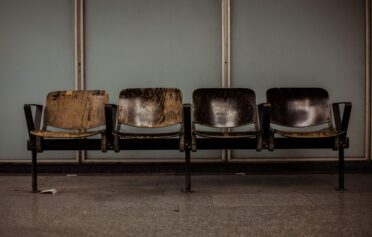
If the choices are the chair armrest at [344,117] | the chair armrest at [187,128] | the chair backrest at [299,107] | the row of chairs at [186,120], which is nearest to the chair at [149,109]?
the row of chairs at [186,120]

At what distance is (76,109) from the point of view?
12.0 feet

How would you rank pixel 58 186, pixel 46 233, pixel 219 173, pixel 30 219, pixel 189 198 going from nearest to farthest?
1. pixel 46 233
2. pixel 30 219
3. pixel 189 198
4. pixel 58 186
5. pixel 219 173

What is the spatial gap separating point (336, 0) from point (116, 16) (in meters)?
2.42

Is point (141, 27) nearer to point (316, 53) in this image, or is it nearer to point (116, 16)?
point (116, 16)

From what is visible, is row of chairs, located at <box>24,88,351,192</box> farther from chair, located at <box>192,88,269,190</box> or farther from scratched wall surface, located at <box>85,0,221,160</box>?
scratched wall surface, located at <box>85,0,221,160</box>

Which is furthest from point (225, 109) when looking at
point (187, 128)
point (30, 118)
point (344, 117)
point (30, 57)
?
point (30, 57)

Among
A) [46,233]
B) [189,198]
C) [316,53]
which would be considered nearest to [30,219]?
[46,233]

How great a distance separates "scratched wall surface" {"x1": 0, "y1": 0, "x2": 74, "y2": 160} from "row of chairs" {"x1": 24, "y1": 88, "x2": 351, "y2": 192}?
752 millimetres

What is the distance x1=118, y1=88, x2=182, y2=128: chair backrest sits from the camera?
11.6 ft

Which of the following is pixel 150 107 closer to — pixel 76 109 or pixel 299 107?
pixel 76 109

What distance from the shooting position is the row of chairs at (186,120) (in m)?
3.28

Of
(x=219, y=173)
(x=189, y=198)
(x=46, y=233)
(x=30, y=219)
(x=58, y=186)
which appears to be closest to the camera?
(x=46, y=233)

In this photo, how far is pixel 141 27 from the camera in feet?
14.2

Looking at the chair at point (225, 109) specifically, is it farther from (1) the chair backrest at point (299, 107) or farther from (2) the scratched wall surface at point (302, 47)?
(2) the scratched wall surface at point (302, 47)
